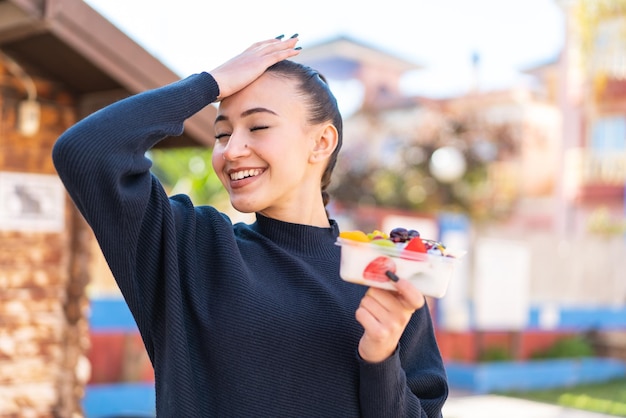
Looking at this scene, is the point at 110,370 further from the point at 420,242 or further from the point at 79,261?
the point at 420,242

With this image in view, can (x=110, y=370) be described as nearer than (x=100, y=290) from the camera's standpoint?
Yes

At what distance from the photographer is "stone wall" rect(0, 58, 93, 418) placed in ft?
15.0

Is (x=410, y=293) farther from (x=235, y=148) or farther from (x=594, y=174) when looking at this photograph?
(x=594, y=174)

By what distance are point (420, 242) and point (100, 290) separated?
8.13 m

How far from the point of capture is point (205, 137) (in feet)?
15.2

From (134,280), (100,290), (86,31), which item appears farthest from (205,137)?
(100,290)

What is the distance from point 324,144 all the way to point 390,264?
1.60 ft

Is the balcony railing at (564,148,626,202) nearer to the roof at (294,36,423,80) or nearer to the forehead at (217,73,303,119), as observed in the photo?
the roof at (294,36,423,80)

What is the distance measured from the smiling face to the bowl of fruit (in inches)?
11.3

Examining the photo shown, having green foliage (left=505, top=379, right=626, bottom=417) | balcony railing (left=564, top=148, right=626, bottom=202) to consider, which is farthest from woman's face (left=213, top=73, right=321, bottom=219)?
balcony railing (left=564, top=148, right=626, bottom=202)

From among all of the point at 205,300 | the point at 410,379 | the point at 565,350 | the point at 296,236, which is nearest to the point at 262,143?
the point at 296,236

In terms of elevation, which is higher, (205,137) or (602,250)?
(205,137)

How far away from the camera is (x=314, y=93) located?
1863 millimetres

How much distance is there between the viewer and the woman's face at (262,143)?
A: 1.75 m
